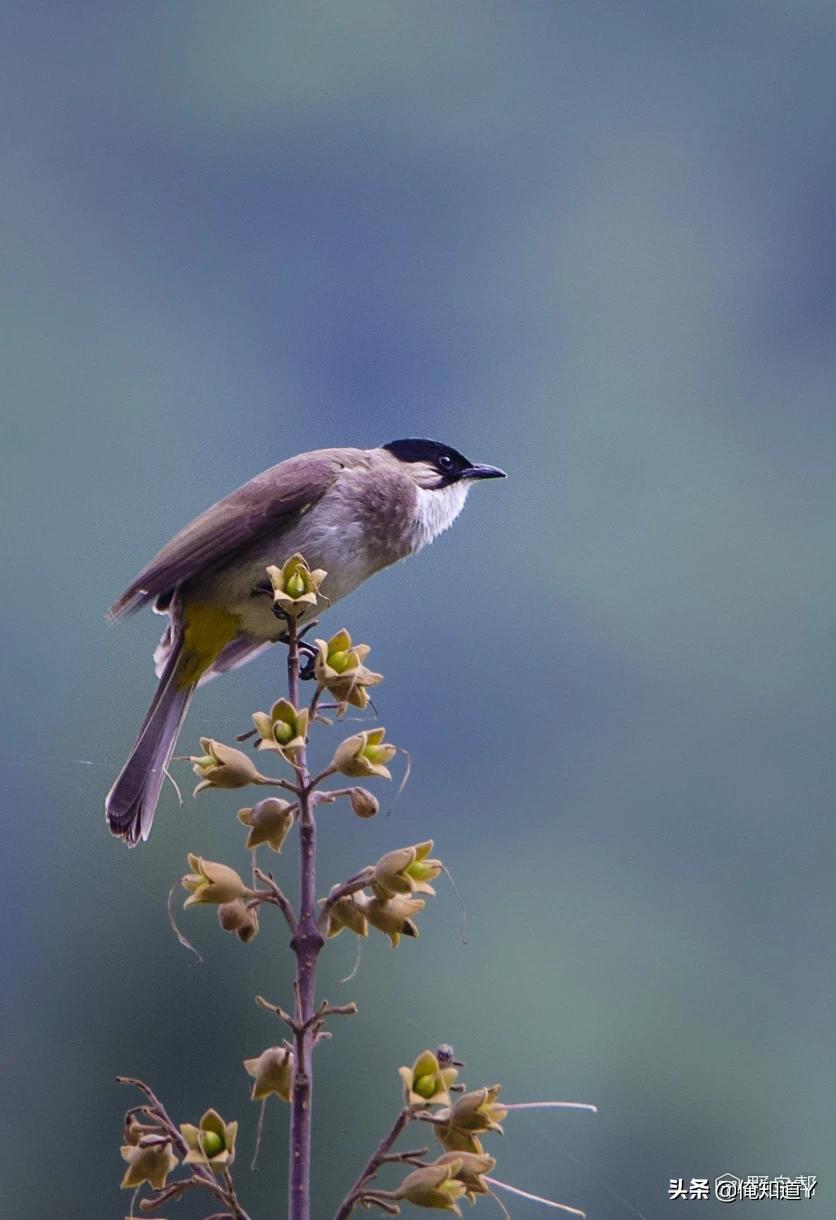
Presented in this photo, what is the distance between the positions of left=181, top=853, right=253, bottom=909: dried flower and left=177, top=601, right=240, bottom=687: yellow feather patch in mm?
1201

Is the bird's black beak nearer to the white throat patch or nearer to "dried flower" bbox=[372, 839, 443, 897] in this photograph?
the white throat patch

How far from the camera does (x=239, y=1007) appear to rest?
3.20 meters

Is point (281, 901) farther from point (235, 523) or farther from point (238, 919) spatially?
point (235, 523)

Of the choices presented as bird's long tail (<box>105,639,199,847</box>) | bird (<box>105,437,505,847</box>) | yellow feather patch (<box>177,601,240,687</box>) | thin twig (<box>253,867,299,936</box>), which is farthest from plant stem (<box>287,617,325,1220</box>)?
yellow feather patch (<box>177,601,240,687</box>)

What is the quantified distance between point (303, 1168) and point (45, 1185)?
2.39 meters

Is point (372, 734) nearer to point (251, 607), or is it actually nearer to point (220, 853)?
point (251, 607)

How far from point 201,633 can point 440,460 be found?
0.67 metres

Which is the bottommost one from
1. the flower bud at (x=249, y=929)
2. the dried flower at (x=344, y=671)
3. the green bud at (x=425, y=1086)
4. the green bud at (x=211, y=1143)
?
the green bud at (x=211, y=1143)

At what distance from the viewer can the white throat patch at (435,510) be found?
8.56 feet

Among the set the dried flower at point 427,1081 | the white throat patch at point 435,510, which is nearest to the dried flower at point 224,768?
the dried flower at point 427,1081

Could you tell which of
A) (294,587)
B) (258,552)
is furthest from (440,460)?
(294,587)

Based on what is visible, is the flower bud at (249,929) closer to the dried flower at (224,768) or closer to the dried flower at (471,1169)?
the dried flower at (224,768)

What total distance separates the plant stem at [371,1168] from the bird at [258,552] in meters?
1.06

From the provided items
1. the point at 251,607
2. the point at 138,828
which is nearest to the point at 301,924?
the point at 138,828
